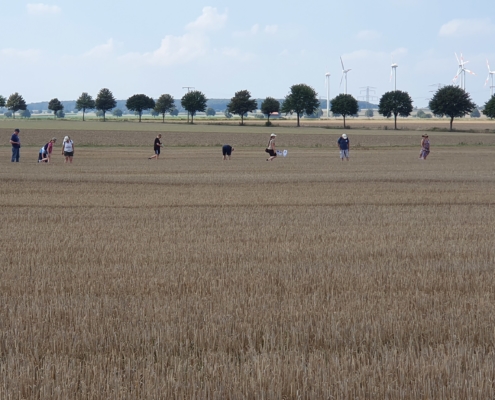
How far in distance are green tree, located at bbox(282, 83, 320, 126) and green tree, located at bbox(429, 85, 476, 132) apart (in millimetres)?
37965

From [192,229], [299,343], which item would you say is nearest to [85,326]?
[299,343]

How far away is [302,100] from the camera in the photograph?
171125 millimetres

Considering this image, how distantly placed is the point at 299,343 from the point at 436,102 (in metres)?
139

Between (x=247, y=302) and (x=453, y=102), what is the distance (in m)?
135

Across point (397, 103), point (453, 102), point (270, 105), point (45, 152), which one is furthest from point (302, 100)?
point (45, 152)

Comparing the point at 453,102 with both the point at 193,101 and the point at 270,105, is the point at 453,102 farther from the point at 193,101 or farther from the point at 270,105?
the point at 193,101

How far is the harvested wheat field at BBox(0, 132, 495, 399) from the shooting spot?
5648 mm

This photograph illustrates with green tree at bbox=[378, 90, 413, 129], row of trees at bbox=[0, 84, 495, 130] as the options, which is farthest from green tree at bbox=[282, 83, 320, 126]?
green tree at bbox=[378, 90, 413, 129]

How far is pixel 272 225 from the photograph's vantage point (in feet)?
52.4

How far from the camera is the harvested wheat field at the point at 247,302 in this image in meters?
5.65

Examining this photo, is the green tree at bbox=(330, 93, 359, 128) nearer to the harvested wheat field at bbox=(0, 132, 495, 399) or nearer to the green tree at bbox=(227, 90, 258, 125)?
the green tree at bbox=(227, 90, 258, 125)

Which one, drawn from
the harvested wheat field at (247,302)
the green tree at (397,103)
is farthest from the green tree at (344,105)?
the harvested wheat field at (247,302)

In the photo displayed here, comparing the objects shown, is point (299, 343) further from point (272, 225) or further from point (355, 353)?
point (272, 225)

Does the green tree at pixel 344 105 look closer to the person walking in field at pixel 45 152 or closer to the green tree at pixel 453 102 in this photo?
the green tree at pixel 453 102
